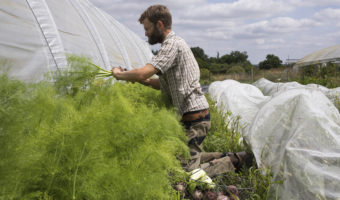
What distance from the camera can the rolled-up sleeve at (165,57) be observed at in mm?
2141

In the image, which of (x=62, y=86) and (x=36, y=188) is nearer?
(x=36, y=188)

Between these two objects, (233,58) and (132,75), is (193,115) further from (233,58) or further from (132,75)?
(233,58)

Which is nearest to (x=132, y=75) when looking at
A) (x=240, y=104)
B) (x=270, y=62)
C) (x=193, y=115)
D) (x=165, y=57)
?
(x=165, y=57)

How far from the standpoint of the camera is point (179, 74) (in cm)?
232

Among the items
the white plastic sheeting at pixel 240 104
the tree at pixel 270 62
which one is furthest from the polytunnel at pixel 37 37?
the tree at pixel 270 62

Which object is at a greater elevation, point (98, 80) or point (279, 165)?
point (98, 80)

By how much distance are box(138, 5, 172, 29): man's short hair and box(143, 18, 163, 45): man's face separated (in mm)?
37

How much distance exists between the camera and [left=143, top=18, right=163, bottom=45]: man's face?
2.34 metres

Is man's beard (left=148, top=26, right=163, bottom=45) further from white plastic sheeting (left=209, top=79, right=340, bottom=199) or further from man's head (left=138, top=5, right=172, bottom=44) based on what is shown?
white plastic sheeting (left=209, top=79, right=340, bottom=199)

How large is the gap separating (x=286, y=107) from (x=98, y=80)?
1.61 metres

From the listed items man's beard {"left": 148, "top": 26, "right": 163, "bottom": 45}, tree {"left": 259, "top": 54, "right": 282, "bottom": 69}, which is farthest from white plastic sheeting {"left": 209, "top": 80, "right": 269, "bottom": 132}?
tree {"left": 259, "top": 54, "right": 282, "bottom": 69}

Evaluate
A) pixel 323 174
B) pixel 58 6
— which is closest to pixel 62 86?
pixel 58 6

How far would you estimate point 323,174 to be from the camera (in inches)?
71.6

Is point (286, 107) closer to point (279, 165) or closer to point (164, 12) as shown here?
point (279, 165)
